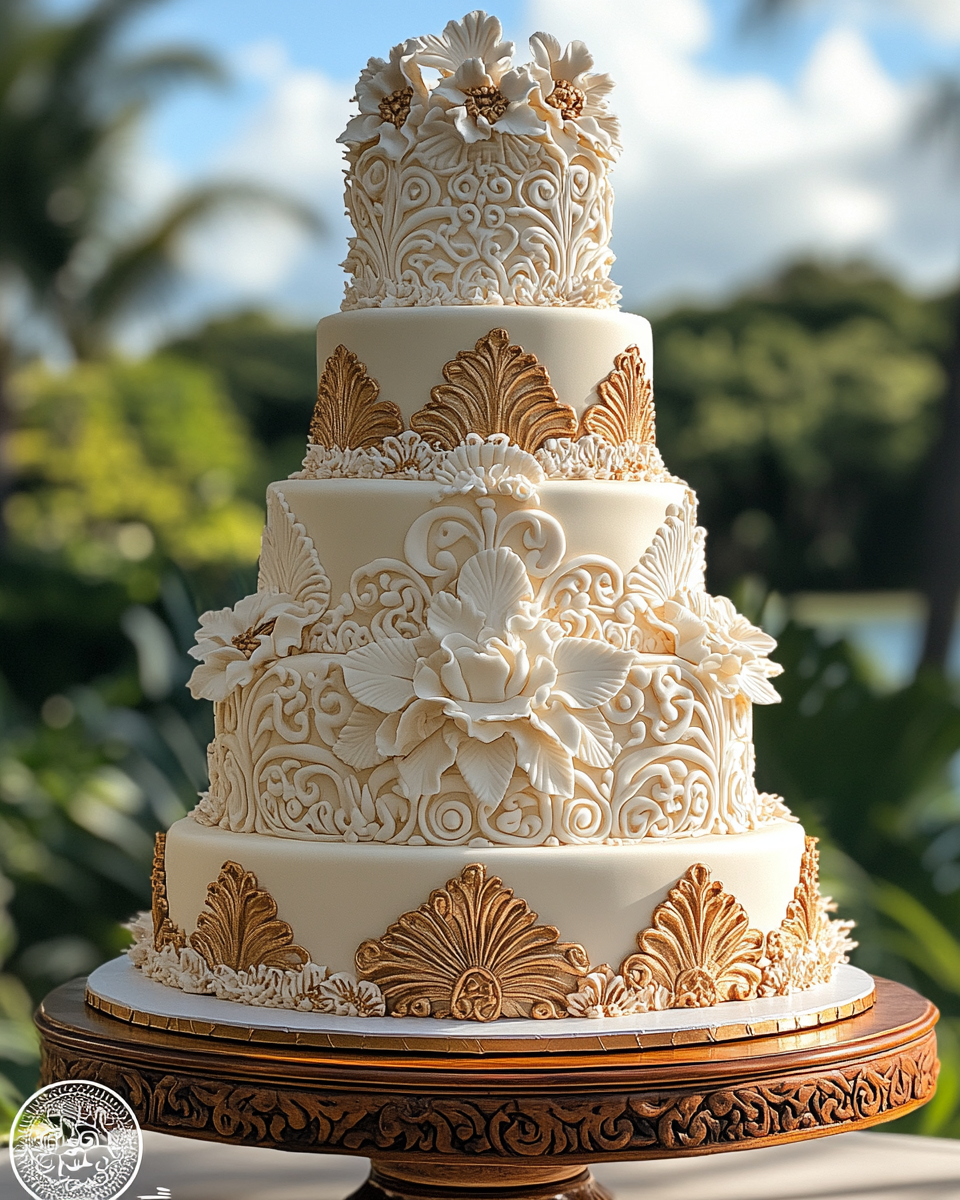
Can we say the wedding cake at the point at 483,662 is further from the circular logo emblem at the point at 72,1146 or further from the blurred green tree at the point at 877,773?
the blurred green tree at the point at 877,773

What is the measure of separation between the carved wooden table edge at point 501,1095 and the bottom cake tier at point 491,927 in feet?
0.66

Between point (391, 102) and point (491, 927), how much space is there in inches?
71.8

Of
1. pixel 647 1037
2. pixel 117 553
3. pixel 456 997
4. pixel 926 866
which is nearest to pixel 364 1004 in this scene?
pixel 456 997

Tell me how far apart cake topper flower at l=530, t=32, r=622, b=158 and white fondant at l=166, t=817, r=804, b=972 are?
1.56m

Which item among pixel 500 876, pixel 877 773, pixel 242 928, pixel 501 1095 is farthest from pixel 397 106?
pixel 877 773

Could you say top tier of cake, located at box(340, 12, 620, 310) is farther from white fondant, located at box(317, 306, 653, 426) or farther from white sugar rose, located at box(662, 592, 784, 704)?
white sugar rose, located at box(662, 592, 784, 704)

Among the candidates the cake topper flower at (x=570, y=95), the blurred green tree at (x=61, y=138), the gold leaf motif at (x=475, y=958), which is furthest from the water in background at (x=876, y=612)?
the gold leaf motif at (x=475, y=958)

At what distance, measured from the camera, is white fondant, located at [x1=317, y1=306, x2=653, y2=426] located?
3.62 metres

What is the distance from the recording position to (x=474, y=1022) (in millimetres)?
3264

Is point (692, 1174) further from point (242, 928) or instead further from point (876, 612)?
point (876, 612)

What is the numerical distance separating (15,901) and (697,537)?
236 inches

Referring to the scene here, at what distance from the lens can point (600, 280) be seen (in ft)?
12.5

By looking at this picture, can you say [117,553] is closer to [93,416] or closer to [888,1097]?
[93,416]

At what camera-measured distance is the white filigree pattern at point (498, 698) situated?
334 centimetres
